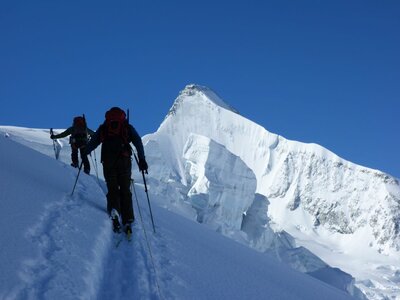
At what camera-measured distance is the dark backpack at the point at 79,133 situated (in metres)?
12.3

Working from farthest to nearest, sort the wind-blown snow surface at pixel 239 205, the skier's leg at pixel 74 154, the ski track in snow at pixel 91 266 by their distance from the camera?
the wind-blown snow surface at pixel 239 205, the skier's leg at pixel 74 154, the ski track in snow at pixel 91 266

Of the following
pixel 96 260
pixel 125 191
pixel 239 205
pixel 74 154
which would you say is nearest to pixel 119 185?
pixel 125 191

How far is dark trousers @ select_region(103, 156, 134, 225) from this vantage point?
702 centimetres

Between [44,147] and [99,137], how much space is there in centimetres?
5255

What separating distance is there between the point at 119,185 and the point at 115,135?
2.50 ft

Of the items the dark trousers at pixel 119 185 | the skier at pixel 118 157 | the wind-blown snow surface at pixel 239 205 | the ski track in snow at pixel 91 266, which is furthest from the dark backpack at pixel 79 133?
the wind-blown snow surface at pixel 239 205

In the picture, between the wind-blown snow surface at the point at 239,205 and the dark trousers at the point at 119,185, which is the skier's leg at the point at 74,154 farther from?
the wind-blown snow surface at the point at 239,205

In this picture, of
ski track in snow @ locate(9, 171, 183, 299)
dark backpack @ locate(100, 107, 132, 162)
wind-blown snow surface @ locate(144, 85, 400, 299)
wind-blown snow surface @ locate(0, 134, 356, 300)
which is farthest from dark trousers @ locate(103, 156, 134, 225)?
wind-blown snow surface @ locate(144, 85, 400, 299)

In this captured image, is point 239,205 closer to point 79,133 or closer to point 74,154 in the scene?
point 74,154

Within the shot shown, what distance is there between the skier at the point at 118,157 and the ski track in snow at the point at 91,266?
0.45 metres

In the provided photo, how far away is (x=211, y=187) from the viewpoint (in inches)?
3029

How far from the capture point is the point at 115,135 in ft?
23.4

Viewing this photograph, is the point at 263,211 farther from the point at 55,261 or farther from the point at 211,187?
the point at 55,261

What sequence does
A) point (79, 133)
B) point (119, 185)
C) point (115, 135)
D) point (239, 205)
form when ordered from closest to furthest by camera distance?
1. point (115, 135)
2. point (119, 185)
3. point (79, 133)
4. point (239, 205)
